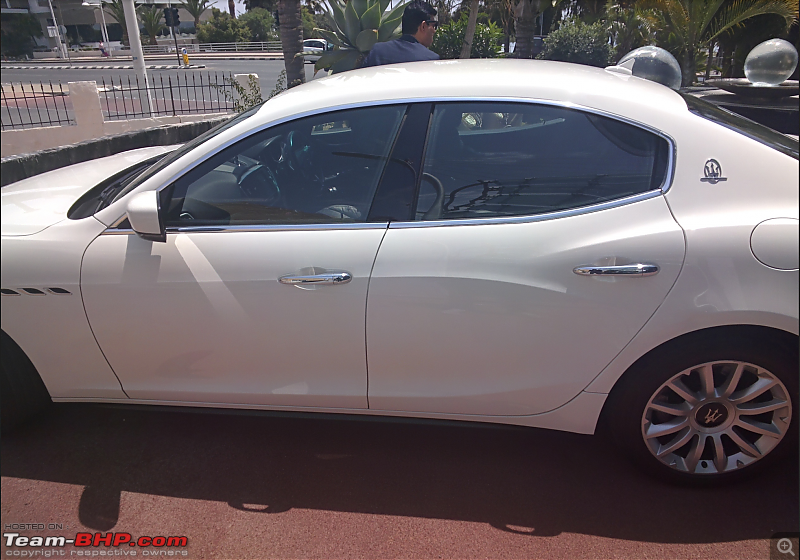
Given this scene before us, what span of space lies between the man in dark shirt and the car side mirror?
2.63 m

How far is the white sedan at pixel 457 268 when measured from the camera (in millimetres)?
2006

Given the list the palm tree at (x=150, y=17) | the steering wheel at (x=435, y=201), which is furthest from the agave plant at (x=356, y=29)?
the palm tree at (x=150, y=17)

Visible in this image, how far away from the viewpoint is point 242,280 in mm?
2131

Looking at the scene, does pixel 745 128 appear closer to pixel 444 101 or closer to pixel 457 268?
pixel 444 101

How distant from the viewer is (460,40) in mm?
15820

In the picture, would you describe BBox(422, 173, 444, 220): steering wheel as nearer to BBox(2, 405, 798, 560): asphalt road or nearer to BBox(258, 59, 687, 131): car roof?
BBox(258, 59, 687, 131): car roof

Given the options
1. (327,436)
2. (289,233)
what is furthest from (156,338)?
(327,436)

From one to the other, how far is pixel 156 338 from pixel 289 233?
686 millimetres

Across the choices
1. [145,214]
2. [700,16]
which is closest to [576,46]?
[700,16]

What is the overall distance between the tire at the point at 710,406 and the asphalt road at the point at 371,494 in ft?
0.62

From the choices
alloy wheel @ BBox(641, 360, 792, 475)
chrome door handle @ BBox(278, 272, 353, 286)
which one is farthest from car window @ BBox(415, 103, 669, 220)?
alloy wheel @ BBox(641, 360, 792, 475)

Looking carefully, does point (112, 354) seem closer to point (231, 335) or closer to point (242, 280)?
point (231, 335)

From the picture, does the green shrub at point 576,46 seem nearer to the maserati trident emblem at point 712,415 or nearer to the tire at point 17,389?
the maserati trident emblem at point 712,415

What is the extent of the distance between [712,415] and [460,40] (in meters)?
15.5
